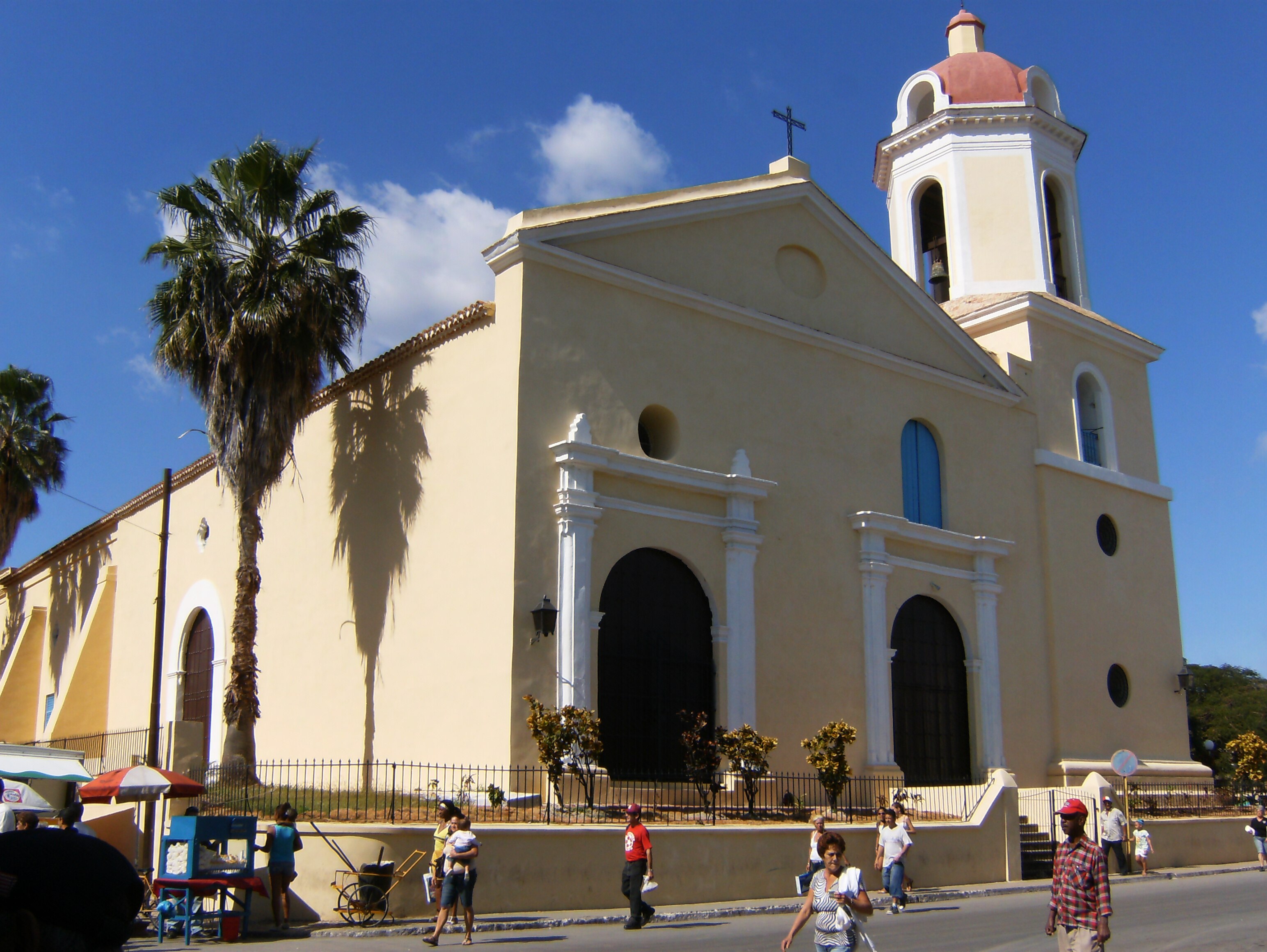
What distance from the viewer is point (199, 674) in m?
25.0

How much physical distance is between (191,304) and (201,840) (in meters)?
10.0

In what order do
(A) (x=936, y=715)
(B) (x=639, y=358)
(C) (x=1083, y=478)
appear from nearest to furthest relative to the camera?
(B) (x=639, y=358) < (A) (x=936, y=715) < (C) (x=1083, y=478)

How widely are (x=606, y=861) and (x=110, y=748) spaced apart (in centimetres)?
1432

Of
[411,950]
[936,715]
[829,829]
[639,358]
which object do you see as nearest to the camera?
[411,950]

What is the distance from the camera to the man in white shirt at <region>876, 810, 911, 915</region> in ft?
48.0

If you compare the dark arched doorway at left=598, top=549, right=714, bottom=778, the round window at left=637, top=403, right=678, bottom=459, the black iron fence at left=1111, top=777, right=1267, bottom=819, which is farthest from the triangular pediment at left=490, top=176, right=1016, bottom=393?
the black iron fence at left=1111, top=777, right=1267, bottom=819

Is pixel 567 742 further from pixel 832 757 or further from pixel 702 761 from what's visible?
pixel 832 757

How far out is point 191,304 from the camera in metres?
19.3

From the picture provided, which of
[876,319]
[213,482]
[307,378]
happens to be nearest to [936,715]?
[876,319]

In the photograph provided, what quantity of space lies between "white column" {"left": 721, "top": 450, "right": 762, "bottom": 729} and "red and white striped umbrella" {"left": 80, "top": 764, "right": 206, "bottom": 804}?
7703 millimetres

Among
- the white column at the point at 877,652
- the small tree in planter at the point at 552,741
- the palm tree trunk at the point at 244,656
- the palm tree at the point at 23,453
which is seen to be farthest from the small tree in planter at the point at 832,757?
the palm tree at the point at 23,453

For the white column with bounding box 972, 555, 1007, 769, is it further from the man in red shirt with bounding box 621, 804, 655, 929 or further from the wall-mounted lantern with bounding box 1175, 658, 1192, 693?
the man in red shirt with bounding box 621, 804, 655, 929

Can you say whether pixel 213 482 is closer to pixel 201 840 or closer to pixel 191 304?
pixel 191 304

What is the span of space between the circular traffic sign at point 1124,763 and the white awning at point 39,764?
1534 centimetres
